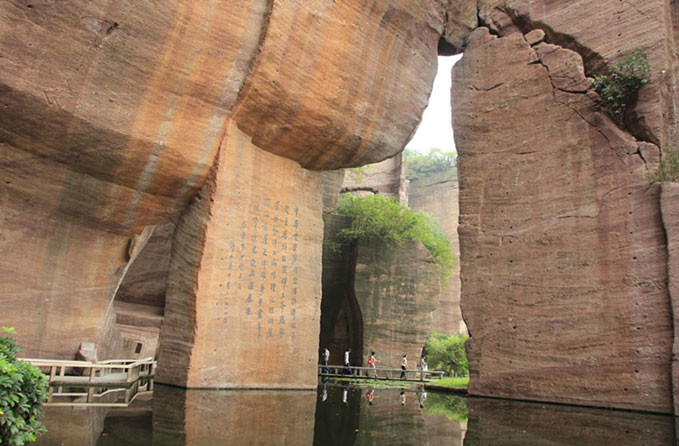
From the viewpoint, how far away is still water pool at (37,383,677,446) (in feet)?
14.5

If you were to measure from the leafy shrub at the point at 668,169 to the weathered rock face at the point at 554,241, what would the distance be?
0.19 m

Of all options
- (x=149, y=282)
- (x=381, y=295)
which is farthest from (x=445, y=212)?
(x=149, y=282)

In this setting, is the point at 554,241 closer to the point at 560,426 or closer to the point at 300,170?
the point at 560,426

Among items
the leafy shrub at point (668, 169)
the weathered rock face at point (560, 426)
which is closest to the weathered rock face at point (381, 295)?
the weathered rock face at point (560, 426)

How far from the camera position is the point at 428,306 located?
17578 millimetres

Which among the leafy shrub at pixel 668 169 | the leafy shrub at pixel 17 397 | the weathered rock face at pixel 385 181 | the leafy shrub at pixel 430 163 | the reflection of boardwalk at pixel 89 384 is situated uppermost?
the leafy shrub at pixel 430 163

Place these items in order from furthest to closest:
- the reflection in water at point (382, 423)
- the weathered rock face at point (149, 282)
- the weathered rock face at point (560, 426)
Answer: the weathered rock face at point (149, 282), the weathered rock face at point (560, 426), the reflection in water at point (382, 423)

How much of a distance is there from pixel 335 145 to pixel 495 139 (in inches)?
123

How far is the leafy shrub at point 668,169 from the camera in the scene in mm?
7793

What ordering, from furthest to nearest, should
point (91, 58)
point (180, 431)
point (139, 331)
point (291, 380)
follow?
1. point (139, 331)
2. point (291, 380)
3. point (91, 58)
4. point (180, 431)

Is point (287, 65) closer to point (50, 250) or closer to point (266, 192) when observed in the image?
point (266, 192)

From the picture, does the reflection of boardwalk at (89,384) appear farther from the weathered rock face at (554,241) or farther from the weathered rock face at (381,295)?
the weathered rock face at (381,295)

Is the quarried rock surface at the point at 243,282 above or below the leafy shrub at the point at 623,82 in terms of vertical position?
below

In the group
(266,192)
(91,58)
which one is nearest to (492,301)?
(266,192)
